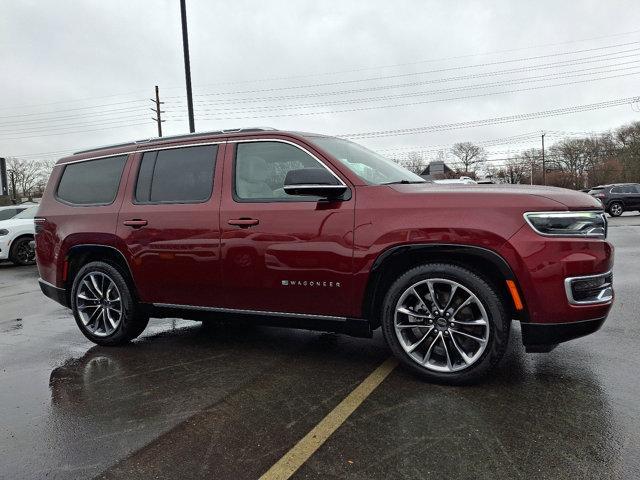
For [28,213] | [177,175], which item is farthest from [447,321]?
[28,213]

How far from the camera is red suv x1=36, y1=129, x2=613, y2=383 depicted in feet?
10.2

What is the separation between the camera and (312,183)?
11.1 ft

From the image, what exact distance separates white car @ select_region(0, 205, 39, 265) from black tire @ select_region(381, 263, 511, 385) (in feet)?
39.8

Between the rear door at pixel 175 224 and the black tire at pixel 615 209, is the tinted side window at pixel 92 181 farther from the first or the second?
the black tire at pixel 615 209

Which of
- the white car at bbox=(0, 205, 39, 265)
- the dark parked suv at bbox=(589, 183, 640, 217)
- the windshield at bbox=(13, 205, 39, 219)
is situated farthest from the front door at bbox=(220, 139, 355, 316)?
the dark parked suv at bbox=(589, 183, 640, 217)

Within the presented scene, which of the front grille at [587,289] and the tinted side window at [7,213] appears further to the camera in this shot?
the tinted side window at [7,213]

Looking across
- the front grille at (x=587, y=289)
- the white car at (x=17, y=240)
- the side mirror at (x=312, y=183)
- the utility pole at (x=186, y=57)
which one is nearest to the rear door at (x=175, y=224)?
the side mirror at (x=312, y=183)

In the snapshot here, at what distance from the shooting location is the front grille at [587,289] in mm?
3023

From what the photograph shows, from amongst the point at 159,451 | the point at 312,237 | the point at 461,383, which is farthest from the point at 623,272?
the point at 159,451

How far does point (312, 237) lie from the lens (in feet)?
11.7

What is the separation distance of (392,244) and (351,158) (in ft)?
3.12

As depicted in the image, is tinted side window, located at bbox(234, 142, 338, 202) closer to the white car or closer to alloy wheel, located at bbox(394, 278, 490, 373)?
alloy wheel, located at bbox(394, 278, 490, 373)

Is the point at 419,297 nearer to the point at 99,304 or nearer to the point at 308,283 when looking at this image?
the point at 308,283

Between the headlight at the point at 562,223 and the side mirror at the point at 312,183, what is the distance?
1.27 meters
